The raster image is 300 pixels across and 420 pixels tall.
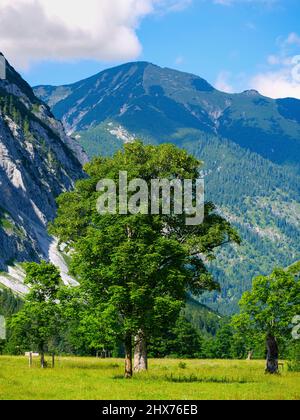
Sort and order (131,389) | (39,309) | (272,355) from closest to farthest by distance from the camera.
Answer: (131,389), (272,355), (39,309)

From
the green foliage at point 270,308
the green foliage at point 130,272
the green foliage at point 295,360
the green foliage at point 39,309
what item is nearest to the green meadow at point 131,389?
the green foliage at point 130,272

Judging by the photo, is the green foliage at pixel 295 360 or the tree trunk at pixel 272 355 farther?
the green foliage at pixel 295 360

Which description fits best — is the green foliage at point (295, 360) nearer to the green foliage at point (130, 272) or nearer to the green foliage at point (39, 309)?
the green foliage at point (130, 272)

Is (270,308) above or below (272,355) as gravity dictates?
above

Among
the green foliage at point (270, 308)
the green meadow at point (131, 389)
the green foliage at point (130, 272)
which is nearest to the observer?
the green meadow at point (131, 389)

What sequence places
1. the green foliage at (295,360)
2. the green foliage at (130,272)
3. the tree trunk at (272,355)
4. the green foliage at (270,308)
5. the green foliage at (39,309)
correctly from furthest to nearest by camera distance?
the green foliage at (295,360) → the green foliage at (39,309) → the tree trunk at (272,355) → the green foliage at (270,308) → the green foliage at (130,272)

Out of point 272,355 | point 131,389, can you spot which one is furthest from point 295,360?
point 131,389

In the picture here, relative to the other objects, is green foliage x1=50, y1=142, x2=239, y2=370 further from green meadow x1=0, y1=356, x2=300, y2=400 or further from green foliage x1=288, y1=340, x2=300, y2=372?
green foliage x1=288, y1=340, x2=300, y2=372

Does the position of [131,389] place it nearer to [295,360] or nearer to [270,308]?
[270,308]

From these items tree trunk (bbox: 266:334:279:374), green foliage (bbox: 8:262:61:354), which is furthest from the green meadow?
green foliage (bbox: 8:262:61:354)

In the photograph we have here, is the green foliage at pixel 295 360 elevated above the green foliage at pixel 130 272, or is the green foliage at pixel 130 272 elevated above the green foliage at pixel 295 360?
the green foliage at pixel 130 272

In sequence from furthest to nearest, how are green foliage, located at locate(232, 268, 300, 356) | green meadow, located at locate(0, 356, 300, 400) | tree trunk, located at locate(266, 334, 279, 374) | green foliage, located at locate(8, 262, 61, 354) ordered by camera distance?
green foliage, located at locate(8, 262, 61, 354)
tree trunk, located at locate(266, 334, 279, 374)
green foliage, located at locate(232, 268, 300, 356)
green meadow, located at locate(0, 356, 300, 400)

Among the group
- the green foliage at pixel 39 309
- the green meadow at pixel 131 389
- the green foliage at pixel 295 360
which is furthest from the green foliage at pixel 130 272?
the green foliage at pixel 295 360
